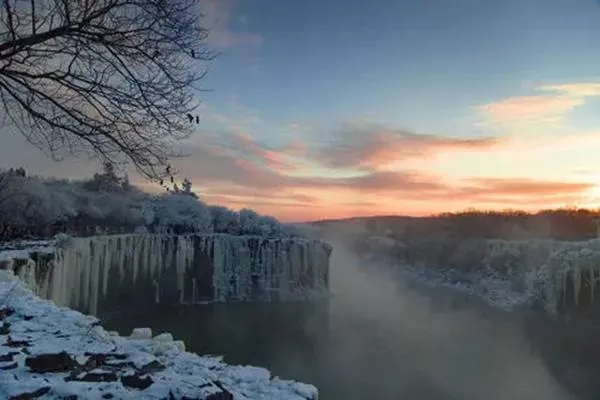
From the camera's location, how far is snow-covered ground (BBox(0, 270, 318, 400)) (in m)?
4.14

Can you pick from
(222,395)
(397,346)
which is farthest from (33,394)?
(397,346)

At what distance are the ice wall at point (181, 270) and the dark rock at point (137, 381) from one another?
1366 centimetres

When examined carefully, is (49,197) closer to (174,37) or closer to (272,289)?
(272,289)

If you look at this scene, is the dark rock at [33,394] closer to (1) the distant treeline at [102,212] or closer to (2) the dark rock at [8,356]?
(2) the dark rock at [8,356]

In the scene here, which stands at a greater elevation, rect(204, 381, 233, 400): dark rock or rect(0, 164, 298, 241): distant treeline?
rect(0, 164, 298, 241): distant treeline

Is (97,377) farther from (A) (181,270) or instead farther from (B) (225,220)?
(B) (225,220)

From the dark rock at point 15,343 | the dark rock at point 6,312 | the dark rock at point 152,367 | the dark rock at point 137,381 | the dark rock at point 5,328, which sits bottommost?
the dark rock at point 152,367

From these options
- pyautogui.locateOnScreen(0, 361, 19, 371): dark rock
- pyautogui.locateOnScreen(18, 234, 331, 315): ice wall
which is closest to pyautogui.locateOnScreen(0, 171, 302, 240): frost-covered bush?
pyautogui.locateOnScreen(18, 234, 331, 315): ice wall

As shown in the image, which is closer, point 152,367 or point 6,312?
point 152,367

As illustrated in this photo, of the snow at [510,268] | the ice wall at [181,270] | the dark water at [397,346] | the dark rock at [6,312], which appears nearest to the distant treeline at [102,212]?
the ice wall at [181,270]

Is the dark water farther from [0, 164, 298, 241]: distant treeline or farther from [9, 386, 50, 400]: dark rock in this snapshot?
[9, 386, 50, 400]: dark rock

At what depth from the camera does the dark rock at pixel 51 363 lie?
14.9 feet

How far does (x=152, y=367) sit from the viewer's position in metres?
5.02

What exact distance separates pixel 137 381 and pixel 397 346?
70.8ft
